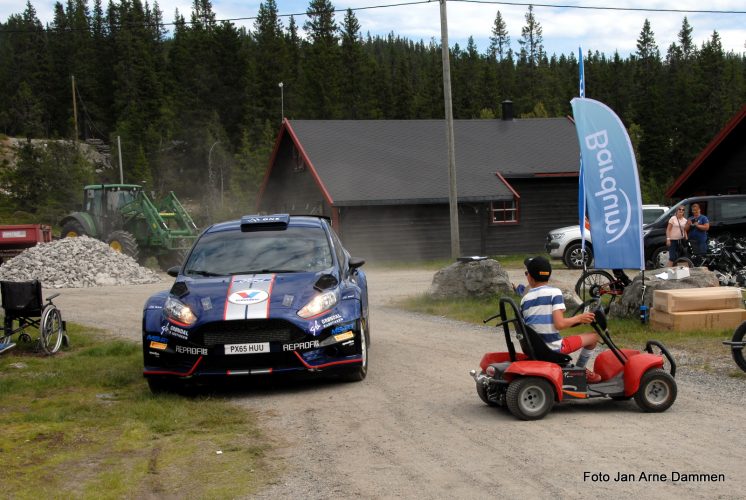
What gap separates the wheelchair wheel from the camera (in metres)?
11.4

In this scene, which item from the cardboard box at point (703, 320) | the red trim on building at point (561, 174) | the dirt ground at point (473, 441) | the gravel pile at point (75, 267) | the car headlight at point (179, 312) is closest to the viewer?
the dirt ground at point (473, 441)

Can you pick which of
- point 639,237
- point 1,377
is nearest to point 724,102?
point 639,237

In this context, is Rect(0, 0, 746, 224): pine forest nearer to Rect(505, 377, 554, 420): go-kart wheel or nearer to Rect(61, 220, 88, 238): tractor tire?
Rect(61, 220, 88, 238): tractor tire

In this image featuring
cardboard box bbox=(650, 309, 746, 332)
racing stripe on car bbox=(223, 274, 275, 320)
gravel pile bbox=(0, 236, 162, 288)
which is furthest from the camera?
gravel pile bbox=(0, 236, 162, 288)

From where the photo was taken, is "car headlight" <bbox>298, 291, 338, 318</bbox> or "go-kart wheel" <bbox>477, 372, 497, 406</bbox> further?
"car headlight" <bbox>298, 291, 338, 318</bbox>

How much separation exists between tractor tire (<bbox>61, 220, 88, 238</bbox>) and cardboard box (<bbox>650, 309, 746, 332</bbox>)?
22.9 meters

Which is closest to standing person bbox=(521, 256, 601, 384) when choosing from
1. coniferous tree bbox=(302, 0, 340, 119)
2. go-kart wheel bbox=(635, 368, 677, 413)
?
go-kart wheel bbox=(635, 368, 677, 413)

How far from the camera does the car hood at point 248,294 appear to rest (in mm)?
8367

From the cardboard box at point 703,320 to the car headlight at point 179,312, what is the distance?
664 cm

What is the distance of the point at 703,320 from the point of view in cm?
1155

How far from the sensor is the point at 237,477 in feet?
18.9

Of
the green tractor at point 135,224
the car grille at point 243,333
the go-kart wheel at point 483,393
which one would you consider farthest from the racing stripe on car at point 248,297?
the green tractor at point 135,224

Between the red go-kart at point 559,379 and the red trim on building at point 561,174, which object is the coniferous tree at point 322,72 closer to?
the red trim on building at point 561,174

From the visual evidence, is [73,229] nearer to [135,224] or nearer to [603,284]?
[135,224]
